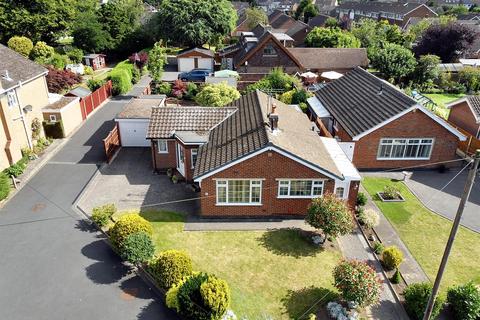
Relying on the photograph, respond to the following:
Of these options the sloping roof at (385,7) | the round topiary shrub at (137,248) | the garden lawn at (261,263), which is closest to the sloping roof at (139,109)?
the garden lawn at (261,263)

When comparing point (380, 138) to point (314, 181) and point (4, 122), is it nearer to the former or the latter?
point (314, 181)

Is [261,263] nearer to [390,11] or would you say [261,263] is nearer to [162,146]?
[162,146]

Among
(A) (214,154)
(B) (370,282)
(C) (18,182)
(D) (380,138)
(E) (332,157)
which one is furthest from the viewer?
(D) (380,138)

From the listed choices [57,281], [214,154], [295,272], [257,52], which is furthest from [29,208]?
[257,52]

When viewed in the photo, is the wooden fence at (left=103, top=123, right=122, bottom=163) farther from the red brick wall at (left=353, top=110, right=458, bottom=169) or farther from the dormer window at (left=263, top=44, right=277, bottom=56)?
the dormer window at (left=263, top=44, right=277, bottom=56)

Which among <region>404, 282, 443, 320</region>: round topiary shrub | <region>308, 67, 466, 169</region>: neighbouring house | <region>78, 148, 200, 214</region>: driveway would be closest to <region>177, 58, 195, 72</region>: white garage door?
<region>78, 148, 200, 214</region>: driveway
